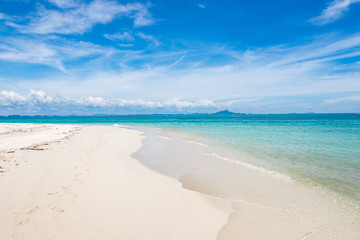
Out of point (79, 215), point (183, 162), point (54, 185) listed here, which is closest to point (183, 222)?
point (79, 215)

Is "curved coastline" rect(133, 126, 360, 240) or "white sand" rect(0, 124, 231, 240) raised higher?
"white sand" rect(0, 124, 231, 240)

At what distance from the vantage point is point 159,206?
595 cm

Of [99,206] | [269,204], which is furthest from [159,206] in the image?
[269,204]

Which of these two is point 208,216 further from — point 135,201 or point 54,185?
point 54,185

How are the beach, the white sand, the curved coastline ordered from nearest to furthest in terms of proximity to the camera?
the white sand < the beach < the curved coastline

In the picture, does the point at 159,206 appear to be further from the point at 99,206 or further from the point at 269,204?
the point at 269,204

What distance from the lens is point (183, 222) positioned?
16.7ft

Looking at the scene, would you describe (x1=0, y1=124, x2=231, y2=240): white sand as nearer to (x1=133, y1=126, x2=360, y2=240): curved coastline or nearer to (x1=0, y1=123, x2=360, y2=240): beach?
(x1=0, y1=123, x2=360, y2=240): beach

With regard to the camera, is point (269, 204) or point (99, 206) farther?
point (269, 204)

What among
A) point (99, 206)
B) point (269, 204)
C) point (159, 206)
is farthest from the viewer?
point (269, 204)

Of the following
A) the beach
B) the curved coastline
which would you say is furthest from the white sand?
the curved coastline

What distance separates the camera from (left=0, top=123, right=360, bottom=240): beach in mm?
4648

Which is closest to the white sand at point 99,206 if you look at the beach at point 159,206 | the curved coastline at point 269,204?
the beach at point 159,206

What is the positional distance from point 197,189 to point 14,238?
5478mm
